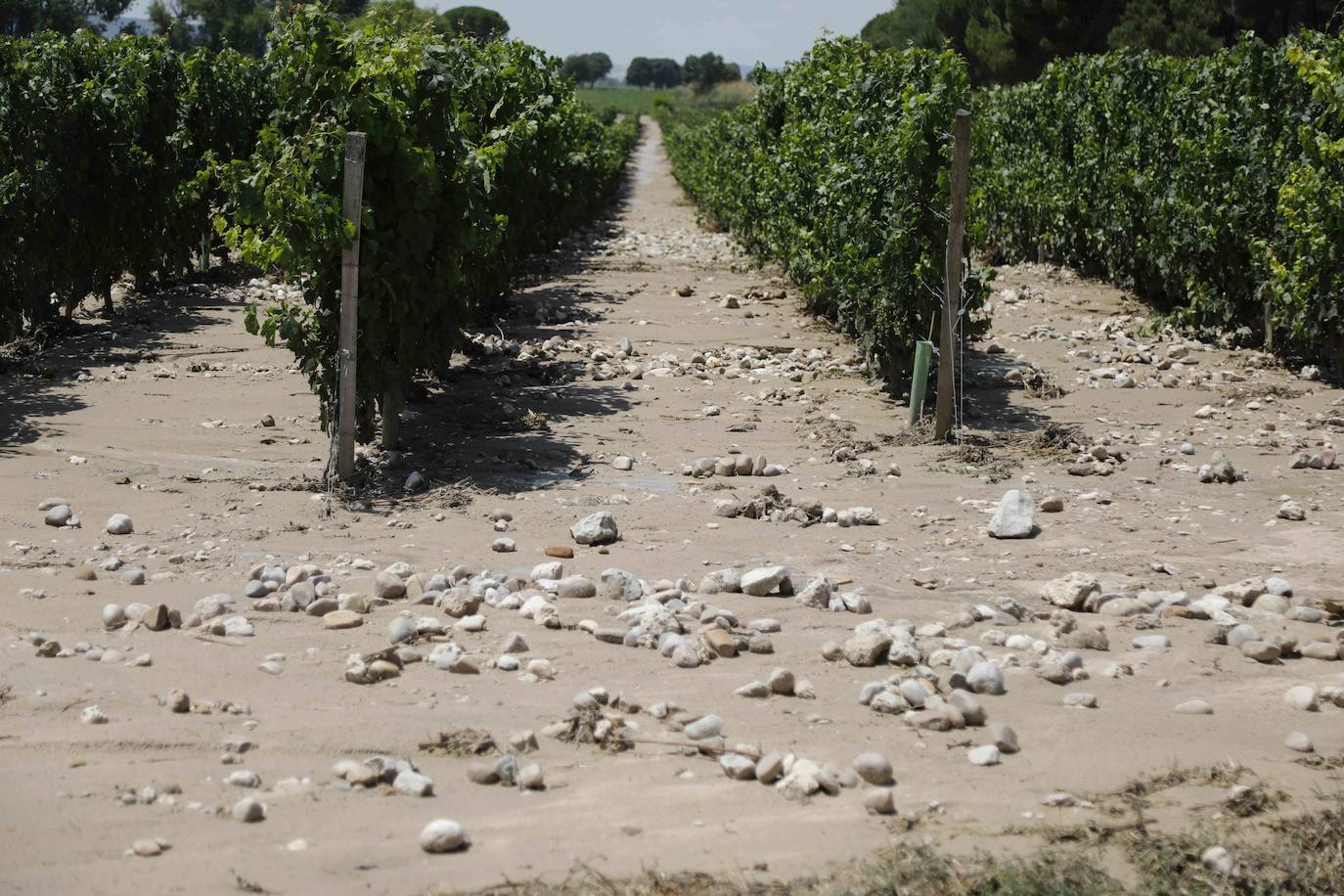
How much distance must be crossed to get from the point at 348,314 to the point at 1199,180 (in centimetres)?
875

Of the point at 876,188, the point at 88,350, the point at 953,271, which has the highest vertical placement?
the point at 876,188

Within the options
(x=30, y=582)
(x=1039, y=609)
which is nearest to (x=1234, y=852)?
(x=1039, y=609)

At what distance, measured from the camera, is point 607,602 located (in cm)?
573

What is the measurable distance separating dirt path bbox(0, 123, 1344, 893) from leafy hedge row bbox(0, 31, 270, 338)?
770 millimetres

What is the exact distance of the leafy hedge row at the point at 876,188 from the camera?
9.63 meters

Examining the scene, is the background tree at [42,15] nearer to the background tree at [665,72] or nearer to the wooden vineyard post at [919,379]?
the wooden vineyard post at [919,379]

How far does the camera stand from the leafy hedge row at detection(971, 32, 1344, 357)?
34.8 feet

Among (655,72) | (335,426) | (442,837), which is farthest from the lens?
(655,72)

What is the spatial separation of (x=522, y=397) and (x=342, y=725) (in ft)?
20.1

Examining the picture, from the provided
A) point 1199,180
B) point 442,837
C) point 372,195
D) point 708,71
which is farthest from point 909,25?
point 708,71

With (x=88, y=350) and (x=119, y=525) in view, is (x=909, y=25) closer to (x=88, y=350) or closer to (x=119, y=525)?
(x=88, y=350)

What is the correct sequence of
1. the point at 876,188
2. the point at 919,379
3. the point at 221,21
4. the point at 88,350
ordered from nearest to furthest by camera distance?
the point at 919,379, the point at 876,188, the point at 88,350, the point at 221,21

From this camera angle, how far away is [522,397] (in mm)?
10320

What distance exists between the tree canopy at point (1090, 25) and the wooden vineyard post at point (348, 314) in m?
23.8
